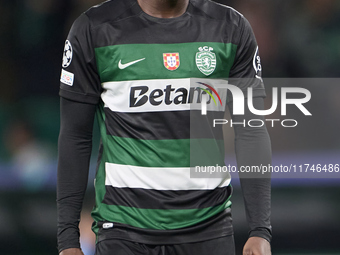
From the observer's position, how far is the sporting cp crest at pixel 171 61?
96.0 inches

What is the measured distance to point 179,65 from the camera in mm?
2447

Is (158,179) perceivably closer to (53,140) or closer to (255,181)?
(255,181)

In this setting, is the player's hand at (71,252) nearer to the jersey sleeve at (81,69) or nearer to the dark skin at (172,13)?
the dark skin at (172,13)

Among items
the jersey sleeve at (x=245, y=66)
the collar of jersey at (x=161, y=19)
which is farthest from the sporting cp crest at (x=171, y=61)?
the jersey sleeve at (x=245, y=66)

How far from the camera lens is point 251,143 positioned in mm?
2584

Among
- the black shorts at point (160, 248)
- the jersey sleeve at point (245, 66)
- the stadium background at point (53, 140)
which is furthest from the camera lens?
the stadium background at point (53, 140)

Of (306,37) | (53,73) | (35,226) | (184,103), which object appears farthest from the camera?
(306,37)

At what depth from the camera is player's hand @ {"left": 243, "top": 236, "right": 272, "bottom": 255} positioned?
2457 millimetres

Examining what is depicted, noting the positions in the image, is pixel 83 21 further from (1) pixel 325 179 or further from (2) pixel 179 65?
(1) pixel 325 179

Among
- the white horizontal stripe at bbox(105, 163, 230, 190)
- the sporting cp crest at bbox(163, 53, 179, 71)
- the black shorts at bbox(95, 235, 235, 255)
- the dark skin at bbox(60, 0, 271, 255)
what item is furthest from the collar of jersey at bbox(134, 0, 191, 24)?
the black shorts at bbox(95, 235, 235, 255)

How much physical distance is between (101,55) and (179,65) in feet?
0.98

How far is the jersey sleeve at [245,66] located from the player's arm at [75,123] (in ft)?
1.80

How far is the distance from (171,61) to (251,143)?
469 mm

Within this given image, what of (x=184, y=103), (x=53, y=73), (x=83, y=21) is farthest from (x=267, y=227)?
(x=53, y=73)
